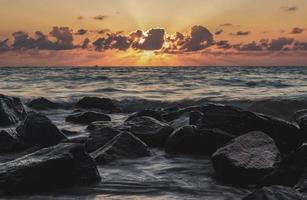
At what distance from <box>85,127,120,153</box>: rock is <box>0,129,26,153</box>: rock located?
1166mm

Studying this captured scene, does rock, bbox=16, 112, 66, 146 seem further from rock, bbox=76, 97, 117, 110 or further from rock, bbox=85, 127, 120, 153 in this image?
rock, bbox=76, 97, 117, 110

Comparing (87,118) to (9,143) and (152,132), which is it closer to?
(152,132)

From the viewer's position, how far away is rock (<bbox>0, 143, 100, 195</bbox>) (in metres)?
5.09

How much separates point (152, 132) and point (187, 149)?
1.02m

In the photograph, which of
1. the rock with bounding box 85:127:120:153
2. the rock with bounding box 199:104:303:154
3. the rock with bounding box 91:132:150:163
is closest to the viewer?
the rock with bounding box 91:132:150:163

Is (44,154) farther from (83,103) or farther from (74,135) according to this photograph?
(83,103)

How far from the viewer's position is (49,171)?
5.27 meters

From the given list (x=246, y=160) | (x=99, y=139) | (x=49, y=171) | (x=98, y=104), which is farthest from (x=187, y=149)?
(x=98, y=104)

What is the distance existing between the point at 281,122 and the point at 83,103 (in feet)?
34.3

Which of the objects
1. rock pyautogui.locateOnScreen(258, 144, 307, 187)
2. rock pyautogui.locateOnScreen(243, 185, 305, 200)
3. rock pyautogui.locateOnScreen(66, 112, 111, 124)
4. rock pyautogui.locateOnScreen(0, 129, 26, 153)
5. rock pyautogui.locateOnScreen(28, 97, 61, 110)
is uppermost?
rock pyautogui.locateOnScreen(243, 185, 305, 200)

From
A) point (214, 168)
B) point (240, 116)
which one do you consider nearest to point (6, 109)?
point (240, 116)

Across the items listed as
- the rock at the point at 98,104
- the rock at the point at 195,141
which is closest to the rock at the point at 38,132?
the rock at the point at 195,141

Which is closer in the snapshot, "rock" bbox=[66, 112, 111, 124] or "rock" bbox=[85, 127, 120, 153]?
"rock" bbox=[85, 127, 120, 153]

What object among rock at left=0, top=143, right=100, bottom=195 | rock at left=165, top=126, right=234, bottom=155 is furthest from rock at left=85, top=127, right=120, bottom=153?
rock at left=0, top=143, right=100, bottom=195
